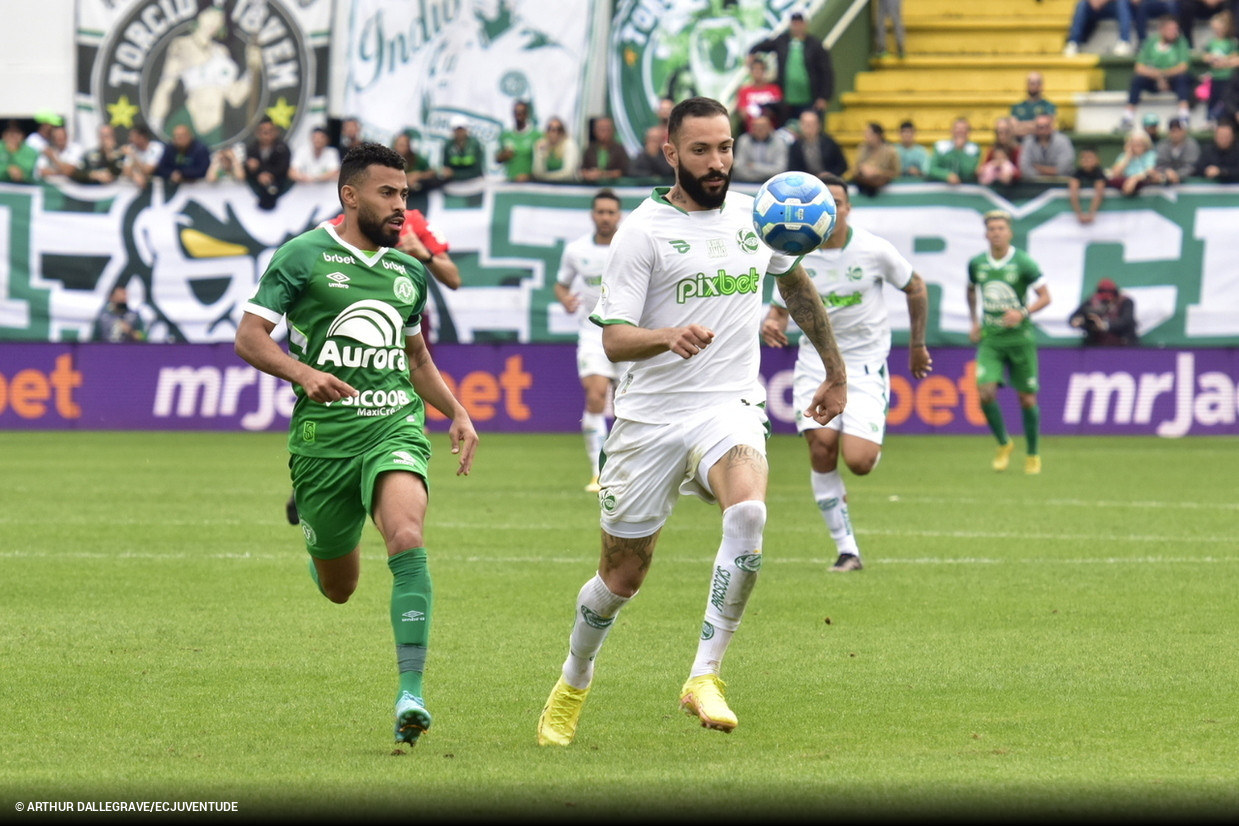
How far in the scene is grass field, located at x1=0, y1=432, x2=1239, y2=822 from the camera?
5.96 meters

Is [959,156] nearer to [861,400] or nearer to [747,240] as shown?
[861,400]

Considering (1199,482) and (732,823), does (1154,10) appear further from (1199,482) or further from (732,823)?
(732,823)

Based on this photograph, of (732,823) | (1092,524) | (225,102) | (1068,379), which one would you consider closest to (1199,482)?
(1092,524)

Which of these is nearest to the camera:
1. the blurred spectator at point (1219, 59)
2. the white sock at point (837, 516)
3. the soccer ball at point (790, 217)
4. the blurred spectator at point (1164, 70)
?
the soccer ball at point (790, 217)

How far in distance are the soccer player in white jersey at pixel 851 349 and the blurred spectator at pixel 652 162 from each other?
40.4 feet

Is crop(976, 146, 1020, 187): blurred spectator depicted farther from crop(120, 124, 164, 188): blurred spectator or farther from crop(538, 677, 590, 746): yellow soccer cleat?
crop(538, 677, 590, 746): yellow soccer cleat

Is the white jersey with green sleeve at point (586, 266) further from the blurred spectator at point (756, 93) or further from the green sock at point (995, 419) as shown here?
the blurred spectator at point (756, 93)

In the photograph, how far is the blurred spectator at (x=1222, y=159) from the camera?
936 inches

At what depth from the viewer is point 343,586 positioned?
25.6ft

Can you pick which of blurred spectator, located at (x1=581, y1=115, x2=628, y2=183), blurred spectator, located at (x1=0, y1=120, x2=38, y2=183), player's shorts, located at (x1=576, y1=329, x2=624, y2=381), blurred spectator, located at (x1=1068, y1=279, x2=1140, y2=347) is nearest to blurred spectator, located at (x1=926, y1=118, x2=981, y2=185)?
blurred spectator, located at (x1=1068, y1=279, x2=1140, y2=347)

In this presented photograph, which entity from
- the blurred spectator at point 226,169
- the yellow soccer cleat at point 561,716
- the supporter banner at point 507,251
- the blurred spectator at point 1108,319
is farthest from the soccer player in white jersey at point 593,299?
the yellow soccer cleat at point 561,716

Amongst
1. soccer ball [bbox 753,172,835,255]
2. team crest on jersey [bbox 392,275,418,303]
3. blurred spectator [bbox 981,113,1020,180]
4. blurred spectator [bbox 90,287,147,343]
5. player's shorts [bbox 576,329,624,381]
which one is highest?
soccer ball [bbox 753,172,835,255]

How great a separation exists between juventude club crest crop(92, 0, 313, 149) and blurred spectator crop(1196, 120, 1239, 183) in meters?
13.1

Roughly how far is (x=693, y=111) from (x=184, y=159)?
1979cm
